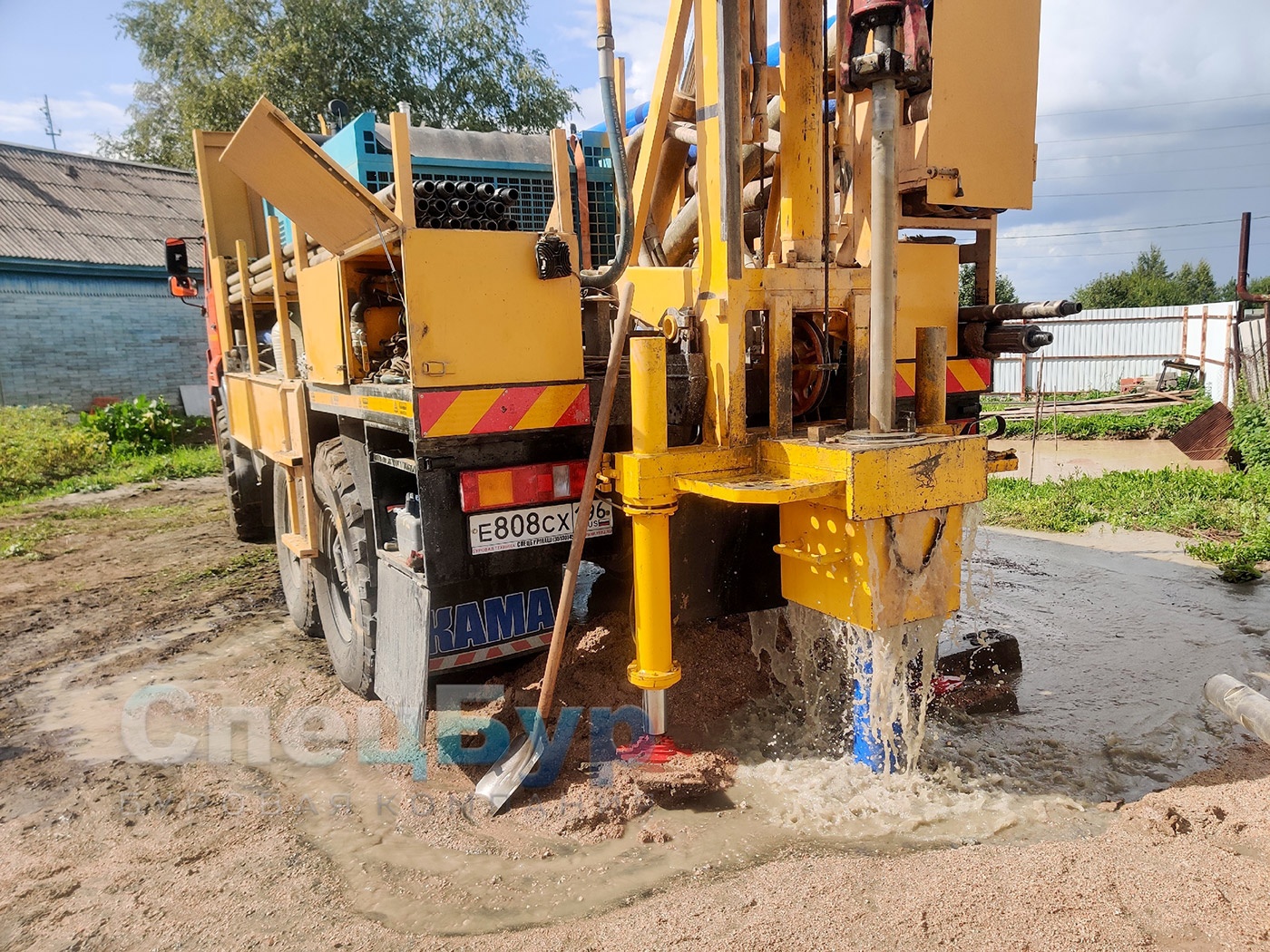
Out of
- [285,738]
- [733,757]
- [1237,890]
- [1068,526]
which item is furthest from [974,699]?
[1068,526]

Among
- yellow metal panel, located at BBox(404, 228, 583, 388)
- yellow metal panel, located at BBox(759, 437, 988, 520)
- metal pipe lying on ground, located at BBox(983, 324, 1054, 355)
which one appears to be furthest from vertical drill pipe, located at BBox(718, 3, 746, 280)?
metal pipe lying on ground, located at BBox(983, 324, 1054, 355)

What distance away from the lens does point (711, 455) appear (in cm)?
296

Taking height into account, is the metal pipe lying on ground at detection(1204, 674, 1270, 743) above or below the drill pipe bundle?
below

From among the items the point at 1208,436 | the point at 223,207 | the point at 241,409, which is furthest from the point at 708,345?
the point at 1208,436

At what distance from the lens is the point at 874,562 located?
8.90 ft

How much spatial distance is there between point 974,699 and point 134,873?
3.30 m

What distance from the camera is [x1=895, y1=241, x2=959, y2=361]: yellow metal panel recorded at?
3340 mm

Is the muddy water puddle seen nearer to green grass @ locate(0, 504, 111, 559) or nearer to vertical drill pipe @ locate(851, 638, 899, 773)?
vertical drill pipe @ locate(851, 638, 899, 773)

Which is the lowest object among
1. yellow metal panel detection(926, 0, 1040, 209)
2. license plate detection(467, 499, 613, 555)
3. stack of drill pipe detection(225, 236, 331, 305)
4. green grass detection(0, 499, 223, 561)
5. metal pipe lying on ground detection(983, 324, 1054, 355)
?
green grass detection(0, 499, 223, 561)

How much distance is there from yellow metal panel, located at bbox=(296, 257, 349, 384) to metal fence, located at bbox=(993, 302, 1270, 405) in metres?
15.2

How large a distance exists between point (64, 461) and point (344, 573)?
9.88 m

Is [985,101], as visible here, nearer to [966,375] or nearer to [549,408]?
[966,375]

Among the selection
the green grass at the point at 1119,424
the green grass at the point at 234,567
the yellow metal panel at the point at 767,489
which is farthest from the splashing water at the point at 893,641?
the green grass at the point at 1119,424

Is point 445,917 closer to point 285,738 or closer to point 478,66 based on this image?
point 285,738
